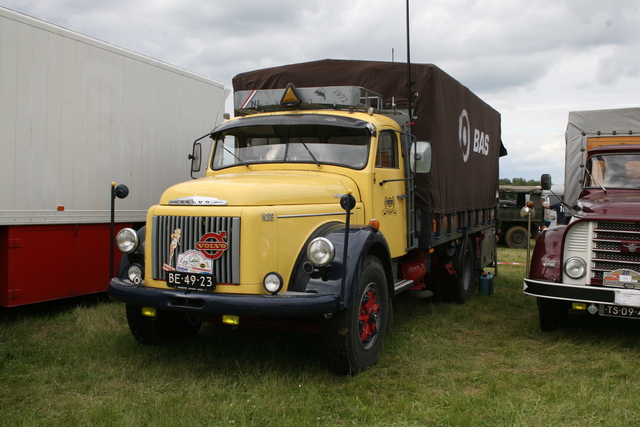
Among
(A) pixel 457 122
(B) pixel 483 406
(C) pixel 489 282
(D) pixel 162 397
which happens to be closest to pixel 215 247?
(D) pixel 162 397

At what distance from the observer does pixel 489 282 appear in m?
9.43

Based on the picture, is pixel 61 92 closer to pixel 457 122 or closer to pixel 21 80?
pixel 21 80

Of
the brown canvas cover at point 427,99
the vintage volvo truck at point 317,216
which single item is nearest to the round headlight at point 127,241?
the vintage volvo truck at point 317,216

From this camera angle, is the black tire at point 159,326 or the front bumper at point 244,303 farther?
the black tire at point 159,326

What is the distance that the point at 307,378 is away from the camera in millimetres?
4812

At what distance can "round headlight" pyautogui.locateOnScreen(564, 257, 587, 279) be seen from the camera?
5.81 meters

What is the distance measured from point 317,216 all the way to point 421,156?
5.13ft

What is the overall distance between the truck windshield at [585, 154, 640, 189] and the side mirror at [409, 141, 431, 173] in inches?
106

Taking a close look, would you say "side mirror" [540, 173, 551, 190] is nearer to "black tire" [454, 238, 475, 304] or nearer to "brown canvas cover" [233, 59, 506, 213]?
"brown canvas cover" [233, 59, 506, 213]

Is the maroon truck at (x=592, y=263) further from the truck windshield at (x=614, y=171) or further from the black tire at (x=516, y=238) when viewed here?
the black tire at (x=516, y=238)

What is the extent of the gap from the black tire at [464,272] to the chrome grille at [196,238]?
4771mm

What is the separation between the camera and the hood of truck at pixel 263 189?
4.63m

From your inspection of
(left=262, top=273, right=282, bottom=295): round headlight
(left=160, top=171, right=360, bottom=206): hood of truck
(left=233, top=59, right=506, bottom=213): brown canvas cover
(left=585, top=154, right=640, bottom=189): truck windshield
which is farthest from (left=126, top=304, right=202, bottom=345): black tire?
(left=585, top=154, right=640, bottom=189): truck windshield

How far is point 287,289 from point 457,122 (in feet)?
14.6
